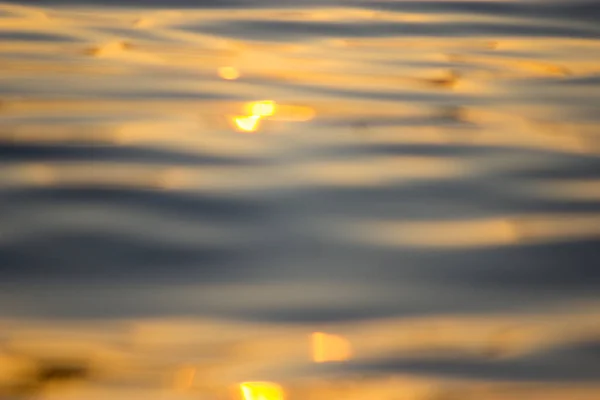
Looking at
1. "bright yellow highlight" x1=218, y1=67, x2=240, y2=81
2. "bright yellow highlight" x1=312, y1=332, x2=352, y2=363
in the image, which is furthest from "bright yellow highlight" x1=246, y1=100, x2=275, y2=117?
"bright yellow highlight" x1=312, y1=332, x2=352, y2=363

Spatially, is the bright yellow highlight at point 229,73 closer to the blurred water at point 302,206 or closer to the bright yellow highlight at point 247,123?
the blurred water at point 302,206

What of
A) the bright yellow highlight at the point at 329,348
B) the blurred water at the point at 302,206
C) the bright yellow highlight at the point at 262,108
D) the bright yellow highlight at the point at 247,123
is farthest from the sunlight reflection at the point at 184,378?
the bright yellow highlight at the point at 262,108

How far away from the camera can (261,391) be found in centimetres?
115

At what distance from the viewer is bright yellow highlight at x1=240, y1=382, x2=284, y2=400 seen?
1.14 meters

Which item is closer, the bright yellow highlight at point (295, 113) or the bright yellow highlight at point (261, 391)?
the bright yellow highlight at point (261, 391)

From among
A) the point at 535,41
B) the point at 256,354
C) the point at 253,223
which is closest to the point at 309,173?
the point at 253,223

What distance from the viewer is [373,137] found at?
211 centimetres

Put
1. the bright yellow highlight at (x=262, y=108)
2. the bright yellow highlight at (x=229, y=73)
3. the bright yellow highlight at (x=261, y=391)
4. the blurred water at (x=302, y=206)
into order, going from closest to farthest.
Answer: the bright yellow highlight at (x=261, y=391) → the blurred water at (x=302, y=206) → the bright yellow highlight at (x=262, y=108) → the bright yellow highlight at (x=229, y=73)

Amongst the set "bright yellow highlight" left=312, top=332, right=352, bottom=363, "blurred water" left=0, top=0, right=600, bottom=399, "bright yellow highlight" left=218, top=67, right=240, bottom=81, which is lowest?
"bright yellow highlight" left=312, top=332, right=352, bottom=363

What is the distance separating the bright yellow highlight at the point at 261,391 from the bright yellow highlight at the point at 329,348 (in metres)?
0.08

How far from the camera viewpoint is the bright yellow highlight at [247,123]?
210 cm

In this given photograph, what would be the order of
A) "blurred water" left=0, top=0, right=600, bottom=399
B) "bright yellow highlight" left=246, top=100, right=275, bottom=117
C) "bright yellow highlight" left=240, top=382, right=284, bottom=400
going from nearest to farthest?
"bright yellow highlight" left=240, top=382, right=284, bottom=400, "blurred water" left=0, top=0, right=600, bottom=399, "bright yellow highlight" left=246, top=100, right=275, bottom=117

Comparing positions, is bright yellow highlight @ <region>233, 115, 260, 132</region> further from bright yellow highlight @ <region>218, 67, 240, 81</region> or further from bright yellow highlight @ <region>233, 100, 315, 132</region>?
A: bright yellow highlight @ <region>218, 67, 240, 81</region>

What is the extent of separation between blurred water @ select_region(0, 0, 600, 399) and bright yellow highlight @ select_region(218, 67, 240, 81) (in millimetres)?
12
